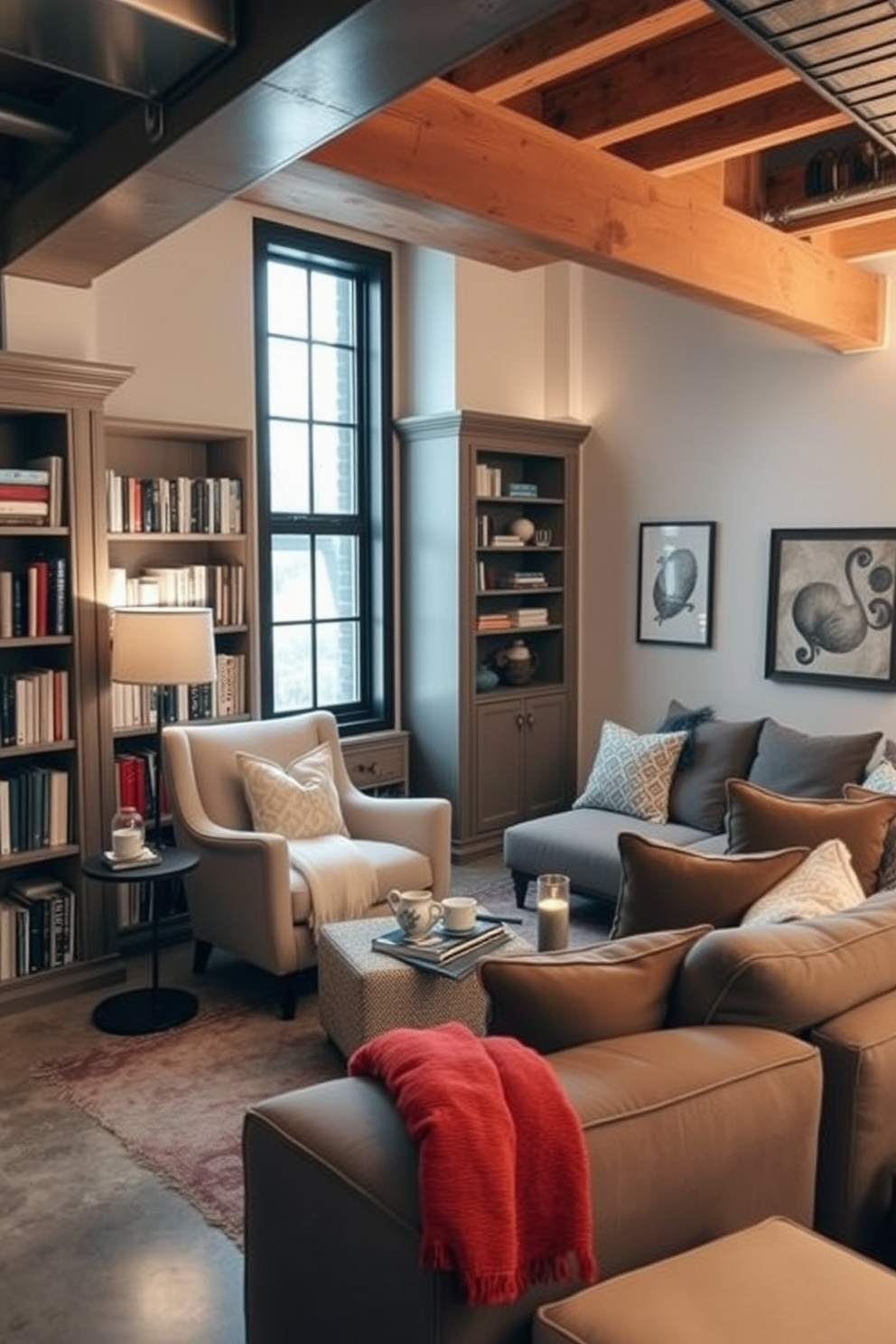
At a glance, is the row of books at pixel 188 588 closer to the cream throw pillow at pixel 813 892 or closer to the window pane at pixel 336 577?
the window pane at pixel 336 577

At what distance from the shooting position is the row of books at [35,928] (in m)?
3.86

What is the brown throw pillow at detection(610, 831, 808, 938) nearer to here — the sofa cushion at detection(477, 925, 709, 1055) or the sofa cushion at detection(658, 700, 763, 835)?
the sofa cushion at detection(477, 925, 709, 1055)

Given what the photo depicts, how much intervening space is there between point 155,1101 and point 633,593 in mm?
3627

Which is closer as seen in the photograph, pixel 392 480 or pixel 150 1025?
pixel 150 1025

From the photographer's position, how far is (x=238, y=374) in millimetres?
4980

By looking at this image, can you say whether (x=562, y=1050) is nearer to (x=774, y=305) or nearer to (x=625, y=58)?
(x=625, y=58)

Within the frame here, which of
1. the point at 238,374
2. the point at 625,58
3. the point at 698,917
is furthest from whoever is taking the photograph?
the point at 238,374

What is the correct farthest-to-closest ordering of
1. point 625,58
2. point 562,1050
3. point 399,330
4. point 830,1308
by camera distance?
point 399,330
point 625,58
point 562,1050
point 830,1308

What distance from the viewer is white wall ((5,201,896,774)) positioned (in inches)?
189

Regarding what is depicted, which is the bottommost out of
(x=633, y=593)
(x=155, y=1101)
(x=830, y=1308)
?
(x=155, y=1101)

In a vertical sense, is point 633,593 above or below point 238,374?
below

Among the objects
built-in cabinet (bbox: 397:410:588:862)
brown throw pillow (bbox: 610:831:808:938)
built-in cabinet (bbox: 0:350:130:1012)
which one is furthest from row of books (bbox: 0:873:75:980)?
brown throw pillow (bbox: 610:831:808:938)

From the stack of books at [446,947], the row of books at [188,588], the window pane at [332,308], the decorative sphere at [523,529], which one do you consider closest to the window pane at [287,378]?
the window pane at [332,308]

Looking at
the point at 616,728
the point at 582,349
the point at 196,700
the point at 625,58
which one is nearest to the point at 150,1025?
the point at 196,700
